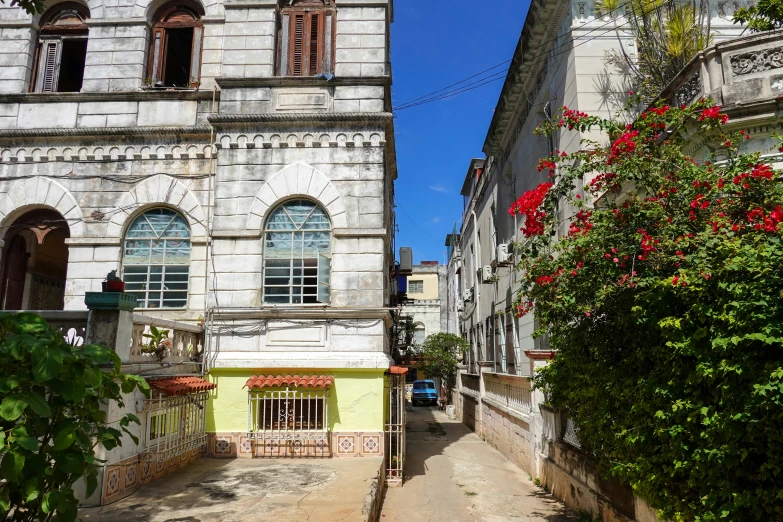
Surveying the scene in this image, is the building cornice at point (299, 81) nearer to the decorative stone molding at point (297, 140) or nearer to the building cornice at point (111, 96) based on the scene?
the building cornice at point (111, 96)

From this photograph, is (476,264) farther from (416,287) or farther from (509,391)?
(416,287)

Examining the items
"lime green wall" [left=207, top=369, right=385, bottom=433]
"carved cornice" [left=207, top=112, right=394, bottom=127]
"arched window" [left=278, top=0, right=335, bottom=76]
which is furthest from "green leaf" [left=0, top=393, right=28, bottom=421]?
"arched window" [left=278, top=0, right=335, bottom=76]

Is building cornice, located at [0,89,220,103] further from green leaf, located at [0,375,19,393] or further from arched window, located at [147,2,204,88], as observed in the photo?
green leaf, located at [0,375,19,393]

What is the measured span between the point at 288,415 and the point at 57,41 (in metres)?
8.99

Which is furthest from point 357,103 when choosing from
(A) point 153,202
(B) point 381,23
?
(A) point 153,202

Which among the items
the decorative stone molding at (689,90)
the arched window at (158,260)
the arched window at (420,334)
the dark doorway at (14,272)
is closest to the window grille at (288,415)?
the arched window at (158,260)

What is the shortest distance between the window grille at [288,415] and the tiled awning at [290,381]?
0.13 meters

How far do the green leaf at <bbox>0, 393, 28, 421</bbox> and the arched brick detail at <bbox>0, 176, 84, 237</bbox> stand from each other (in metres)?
8.15

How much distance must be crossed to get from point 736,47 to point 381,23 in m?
6.13

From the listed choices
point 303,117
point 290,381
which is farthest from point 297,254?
point 303,117

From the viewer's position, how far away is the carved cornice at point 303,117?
1045 centimetres

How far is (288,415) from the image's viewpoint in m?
9.87

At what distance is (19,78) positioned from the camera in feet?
37.0

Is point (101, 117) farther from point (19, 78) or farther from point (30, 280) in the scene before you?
point (30, 280)
